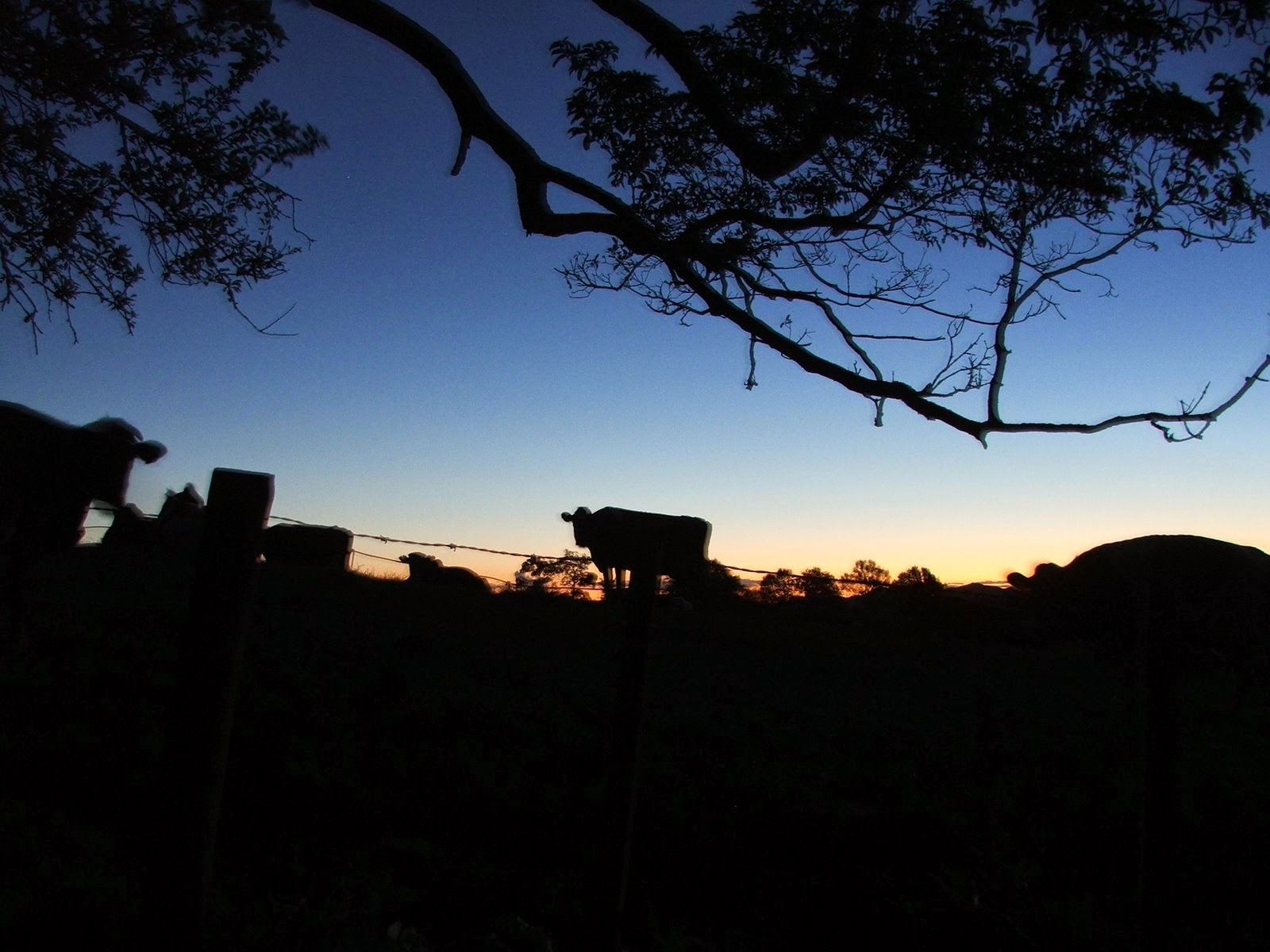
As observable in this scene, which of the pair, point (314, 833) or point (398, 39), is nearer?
point (314, 833)

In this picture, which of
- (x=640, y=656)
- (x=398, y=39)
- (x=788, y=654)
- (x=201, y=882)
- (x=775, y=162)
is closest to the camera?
(x=201, y=882)

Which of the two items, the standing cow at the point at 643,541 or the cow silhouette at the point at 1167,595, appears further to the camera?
the standing cow at the point at 643,541

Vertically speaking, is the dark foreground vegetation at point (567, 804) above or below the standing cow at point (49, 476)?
below

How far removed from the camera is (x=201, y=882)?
8.19 feet

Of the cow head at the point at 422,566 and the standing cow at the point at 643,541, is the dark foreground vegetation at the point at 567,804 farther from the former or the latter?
the cow head at the point at 422,566

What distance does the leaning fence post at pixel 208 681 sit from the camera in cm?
248

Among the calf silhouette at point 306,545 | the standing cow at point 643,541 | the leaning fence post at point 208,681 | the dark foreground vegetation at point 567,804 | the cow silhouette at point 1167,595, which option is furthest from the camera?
the calf silhouette at point 306,545

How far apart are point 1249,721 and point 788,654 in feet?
16.3

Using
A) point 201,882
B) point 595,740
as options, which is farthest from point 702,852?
point 201,882

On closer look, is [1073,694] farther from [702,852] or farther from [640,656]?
[640,656]

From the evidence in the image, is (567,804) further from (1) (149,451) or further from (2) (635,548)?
(1) (149,451)

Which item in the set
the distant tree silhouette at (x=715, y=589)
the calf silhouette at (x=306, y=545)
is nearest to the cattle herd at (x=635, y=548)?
the distant tree silhouette at (x=715, y=589)

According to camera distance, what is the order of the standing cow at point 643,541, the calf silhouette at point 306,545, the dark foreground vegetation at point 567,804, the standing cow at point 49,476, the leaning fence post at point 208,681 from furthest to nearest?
1. the calf silhouette at point 306,545
2. the standing cow at point 49,476
3. the dark foreground vegetation at point 567,804
4. the standing cow at point 643,541
5. the leaning fence post at point 208,681

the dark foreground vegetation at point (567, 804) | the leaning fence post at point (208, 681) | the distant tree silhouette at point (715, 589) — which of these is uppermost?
the distant tree silhouette at point (715, 589)
